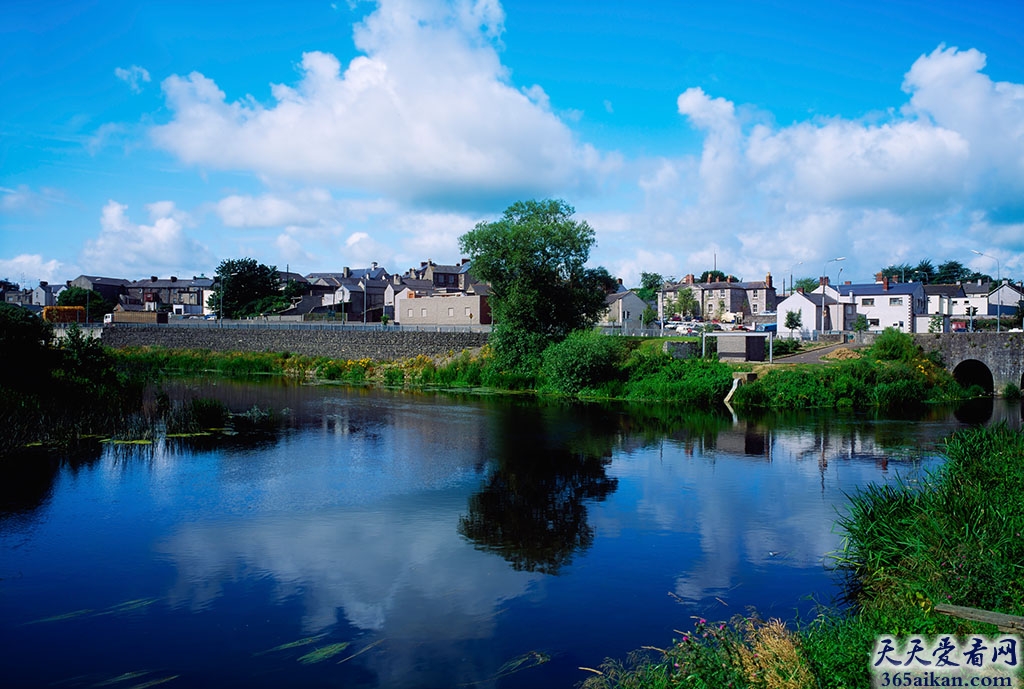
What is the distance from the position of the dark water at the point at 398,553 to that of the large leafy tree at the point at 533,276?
24.6m

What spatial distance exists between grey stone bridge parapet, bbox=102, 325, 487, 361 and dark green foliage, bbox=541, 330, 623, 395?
12.6 meters

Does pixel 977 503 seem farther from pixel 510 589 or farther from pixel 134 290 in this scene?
pixel 134 290

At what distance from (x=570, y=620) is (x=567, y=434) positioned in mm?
20064

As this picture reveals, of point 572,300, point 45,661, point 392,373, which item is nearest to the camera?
point 45,661

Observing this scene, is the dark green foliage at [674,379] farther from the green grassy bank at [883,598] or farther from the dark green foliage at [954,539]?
the green grassy bank at [883,598]

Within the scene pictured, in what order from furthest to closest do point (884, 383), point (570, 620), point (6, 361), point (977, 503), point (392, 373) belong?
point (392, 373), point (884, 383), point (6, 361), point (977, 503), point (570, 620)

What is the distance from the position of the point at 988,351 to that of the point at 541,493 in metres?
42.5

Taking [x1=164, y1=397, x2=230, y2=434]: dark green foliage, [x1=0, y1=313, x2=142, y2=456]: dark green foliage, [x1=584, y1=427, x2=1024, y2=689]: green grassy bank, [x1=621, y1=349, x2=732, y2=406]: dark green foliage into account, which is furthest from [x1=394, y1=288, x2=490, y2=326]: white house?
[x1=584, y1=427, x2=1024, y2=689]: green grassy bank

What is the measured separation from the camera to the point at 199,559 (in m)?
15.5

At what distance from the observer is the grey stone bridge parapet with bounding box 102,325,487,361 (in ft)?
210

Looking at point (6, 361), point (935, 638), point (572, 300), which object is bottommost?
point (935, 638)

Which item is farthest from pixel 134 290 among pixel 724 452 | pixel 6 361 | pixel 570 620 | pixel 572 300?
pixel 570 620

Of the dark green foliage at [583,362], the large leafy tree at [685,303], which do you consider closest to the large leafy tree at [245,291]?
the large leafy tree at [685,303]

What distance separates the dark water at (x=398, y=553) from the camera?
449 inches
